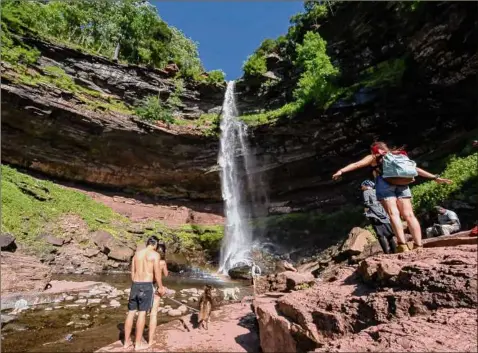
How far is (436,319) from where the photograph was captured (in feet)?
8.97

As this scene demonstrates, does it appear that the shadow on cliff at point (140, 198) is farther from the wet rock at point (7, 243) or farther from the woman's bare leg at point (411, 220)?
the woman's bare leg at point (411, 220)

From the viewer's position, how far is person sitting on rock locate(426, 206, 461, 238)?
7723 millimetres

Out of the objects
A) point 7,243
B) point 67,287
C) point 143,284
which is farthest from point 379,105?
point 7,243

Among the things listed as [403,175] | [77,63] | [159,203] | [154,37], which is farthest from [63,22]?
[403,175]

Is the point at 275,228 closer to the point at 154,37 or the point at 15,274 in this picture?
the point at 15,274

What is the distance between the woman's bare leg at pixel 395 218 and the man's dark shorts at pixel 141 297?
4191mm

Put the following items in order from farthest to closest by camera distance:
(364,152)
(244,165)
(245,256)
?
(244,165)
(364,152)
(245,256)

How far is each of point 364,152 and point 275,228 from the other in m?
7.47

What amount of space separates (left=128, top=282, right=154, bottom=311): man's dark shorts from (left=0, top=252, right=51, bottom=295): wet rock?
4.58 metres

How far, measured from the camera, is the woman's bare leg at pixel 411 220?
422 cm

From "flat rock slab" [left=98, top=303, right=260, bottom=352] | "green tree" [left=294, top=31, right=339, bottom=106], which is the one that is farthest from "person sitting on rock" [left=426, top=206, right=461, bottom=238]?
"green tree" [left=294, top=31, right=339, bottom=106]

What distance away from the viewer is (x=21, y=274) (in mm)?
8531

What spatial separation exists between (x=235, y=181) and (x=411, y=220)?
20.6 meters

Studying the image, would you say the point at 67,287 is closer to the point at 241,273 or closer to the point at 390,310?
the point at 241,273
